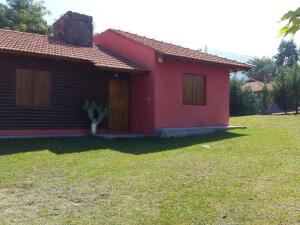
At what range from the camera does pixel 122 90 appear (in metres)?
15.9

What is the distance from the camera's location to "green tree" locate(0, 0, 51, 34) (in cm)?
3545

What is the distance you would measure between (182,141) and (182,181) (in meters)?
6.24

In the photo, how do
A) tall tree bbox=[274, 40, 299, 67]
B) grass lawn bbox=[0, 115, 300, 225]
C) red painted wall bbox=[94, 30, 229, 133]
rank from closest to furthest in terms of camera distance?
grass lawn bbox=[0, 115, 300, 225] → red painted wall bbox=[94, 30, 229, 133] → tall tree bbox=[274, 40, 299, 67]

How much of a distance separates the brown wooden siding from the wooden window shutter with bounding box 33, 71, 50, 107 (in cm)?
14

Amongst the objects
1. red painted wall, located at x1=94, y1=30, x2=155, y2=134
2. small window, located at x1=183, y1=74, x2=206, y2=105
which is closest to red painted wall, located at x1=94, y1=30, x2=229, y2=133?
red painted wall, located at x1=94, y1=30, x2=155, y2=134

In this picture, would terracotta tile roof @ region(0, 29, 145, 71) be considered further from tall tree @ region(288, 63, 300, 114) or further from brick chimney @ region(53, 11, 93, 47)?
tall tree @ region(288, 63, 300, 114)

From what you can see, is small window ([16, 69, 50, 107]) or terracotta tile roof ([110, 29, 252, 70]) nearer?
small window ([16, 69, 50, 107])

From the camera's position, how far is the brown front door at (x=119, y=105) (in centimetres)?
1555

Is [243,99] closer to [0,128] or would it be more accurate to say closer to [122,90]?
[122,90]

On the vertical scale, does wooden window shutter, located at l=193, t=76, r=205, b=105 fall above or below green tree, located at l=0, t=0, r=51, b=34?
below

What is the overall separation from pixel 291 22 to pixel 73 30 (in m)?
15.6

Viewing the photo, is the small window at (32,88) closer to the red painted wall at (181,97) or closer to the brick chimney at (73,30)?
the brick chimney at (73,30)

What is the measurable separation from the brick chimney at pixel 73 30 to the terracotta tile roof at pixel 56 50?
0.58 m

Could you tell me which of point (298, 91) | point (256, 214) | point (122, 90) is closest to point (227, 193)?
point (256, 214)
